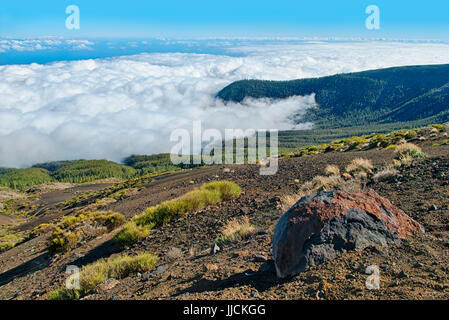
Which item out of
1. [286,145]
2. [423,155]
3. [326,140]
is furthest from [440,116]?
[423,155]

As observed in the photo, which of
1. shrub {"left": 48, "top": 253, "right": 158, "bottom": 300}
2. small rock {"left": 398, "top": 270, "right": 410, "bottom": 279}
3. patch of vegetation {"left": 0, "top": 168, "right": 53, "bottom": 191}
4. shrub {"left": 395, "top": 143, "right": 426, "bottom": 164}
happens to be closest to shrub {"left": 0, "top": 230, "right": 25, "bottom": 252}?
shrub {"left": 48, "top": 253, "right": 158, "bottom": 300}

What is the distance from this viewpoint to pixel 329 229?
15.4ft

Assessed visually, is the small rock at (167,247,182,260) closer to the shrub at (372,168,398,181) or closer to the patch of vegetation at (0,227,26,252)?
the shrub at (372,168,398,181)

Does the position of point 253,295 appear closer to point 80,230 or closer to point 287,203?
point 287,203

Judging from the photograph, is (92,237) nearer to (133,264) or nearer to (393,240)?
(133,264)

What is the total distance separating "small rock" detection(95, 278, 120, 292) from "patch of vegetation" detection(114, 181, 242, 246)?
9.58ft

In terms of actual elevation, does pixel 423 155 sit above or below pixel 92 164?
above

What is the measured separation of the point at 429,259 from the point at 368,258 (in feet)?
2.95

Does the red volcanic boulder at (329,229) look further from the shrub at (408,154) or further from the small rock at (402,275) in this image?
the shrub at (408,154)

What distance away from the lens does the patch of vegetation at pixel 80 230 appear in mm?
10734

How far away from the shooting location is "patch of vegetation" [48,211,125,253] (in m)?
10.7

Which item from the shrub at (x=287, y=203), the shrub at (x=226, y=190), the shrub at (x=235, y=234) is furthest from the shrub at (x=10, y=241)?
the shrub at (x=287, y=203)

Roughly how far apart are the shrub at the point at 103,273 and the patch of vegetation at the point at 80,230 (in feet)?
14.0

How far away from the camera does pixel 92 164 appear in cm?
17962
